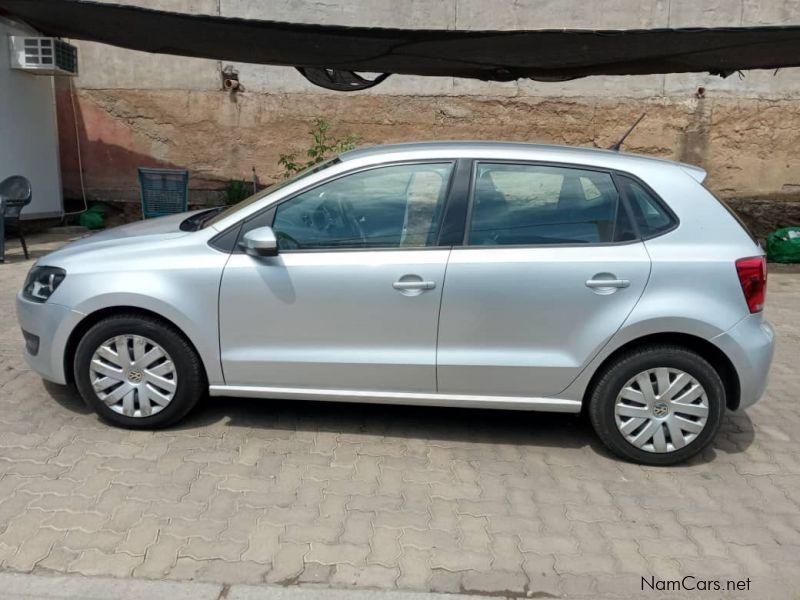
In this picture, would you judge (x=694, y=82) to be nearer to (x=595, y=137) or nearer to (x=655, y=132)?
(x=655, y=132)

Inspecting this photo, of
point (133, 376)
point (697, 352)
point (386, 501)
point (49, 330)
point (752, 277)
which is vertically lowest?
point (386, 501)

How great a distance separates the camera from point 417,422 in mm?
4098

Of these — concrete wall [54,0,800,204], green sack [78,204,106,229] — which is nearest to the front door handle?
concrete wall [54,0,800,204]

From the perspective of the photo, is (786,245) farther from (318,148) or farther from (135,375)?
(135,375)

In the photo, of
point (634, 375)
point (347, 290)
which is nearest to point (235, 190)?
point (347, 290)

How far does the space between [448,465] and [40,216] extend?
27.3 feet

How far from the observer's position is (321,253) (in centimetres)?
360

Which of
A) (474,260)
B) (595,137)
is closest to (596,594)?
(474,260)

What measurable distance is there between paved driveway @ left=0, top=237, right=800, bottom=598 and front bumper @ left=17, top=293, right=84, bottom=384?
35cm

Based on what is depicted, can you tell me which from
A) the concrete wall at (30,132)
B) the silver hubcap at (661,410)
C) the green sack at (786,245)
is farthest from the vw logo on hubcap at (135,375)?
the green sack at (786,245)

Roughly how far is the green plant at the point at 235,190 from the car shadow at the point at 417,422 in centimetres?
617

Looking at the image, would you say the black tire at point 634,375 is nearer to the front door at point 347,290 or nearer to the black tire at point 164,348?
the front door at point 347,290

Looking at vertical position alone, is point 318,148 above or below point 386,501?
above

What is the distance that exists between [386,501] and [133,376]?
161cm
